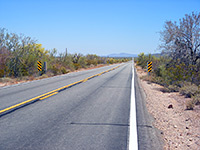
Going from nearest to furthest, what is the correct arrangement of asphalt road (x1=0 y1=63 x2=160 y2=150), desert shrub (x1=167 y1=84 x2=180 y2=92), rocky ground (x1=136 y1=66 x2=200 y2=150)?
1. asphalt road (x1=0 y1=63 x2=160 y2=150)
2. rocky ground (x1=136 y1=66 x2=200 y2=150)
3. desert shrub (x1=167 y1=84 x2=180 y2=92)

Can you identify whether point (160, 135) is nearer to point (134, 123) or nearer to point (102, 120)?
point (134, 123)

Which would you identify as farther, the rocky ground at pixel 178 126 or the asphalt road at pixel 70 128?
the rocky ground at pixel 178 126

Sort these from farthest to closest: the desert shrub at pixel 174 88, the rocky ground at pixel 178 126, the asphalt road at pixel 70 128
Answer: the desert shrub at pixel 174 88
the rocky ground at pixel 178 126
the asphalt road at pixel 70 128

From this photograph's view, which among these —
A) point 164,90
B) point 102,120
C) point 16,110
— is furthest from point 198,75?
point 16,110

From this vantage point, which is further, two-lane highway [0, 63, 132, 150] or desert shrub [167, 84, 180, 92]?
desert shrub [167, 84, 180, 92]

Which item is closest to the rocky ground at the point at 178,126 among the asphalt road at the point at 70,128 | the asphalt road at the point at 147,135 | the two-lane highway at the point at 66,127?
the asphalt road at the point at 147,135

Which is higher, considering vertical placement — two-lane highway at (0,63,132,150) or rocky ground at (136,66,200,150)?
two-lane highway at (0,63,132,150)

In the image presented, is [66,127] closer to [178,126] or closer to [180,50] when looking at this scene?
[178,126]

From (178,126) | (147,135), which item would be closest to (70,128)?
(147,135)

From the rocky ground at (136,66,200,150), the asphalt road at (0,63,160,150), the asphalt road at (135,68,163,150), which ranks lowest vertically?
the rocky ground at (136,66,200,150)

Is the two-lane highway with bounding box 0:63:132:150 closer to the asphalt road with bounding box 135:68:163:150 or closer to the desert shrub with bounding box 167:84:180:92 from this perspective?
the asphalt road with bounding box 135:68:163:150

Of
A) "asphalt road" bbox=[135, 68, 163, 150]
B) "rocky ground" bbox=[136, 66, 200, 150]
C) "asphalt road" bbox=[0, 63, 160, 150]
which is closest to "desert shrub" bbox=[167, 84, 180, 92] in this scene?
"rocky ground" bbox=[136, 66, 200, 150]

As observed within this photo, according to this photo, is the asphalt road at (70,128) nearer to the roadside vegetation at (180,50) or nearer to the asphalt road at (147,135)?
the asphalt road at (147,135)

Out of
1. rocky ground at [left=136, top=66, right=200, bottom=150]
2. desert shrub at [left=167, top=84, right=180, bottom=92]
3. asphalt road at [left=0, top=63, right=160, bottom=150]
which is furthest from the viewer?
desert shrub at [left=167, top=84, right=180, bottom=92]
